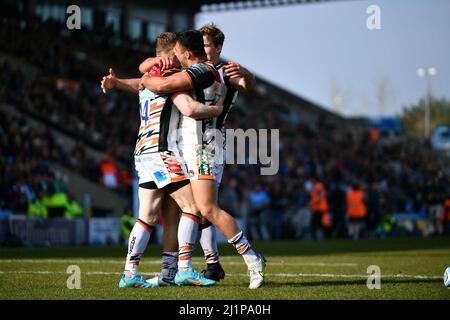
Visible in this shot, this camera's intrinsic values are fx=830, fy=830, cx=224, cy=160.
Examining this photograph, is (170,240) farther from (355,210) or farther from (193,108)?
(355,210)

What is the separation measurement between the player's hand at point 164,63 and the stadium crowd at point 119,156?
1356cm

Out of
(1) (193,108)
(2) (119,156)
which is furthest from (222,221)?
(2) (119,156)

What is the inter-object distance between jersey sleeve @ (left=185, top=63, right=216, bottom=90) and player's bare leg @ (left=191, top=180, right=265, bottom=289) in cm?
93

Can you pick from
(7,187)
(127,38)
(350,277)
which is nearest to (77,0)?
(127,38)

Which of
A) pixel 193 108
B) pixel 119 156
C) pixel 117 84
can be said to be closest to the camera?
pixel 193 108

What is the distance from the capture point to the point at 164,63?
8344mm

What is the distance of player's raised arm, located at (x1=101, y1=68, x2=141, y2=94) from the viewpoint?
8484 mm

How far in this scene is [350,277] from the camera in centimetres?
948

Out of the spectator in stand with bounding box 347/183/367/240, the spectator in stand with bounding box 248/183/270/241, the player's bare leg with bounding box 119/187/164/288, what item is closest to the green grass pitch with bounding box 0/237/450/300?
the player's bare leg with bounding box 119/187/164/288

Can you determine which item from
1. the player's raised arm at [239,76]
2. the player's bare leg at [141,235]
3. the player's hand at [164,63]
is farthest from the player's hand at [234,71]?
the player's bare leg at [141,235]

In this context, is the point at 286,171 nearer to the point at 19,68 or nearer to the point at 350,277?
the point at 19,68

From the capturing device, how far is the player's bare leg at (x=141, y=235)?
8.12 m

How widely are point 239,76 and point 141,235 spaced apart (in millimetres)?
1861

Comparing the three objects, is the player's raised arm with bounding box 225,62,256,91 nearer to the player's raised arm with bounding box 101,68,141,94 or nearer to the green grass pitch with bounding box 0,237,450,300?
the player's raised arm with bounding box 101,68,141,94
